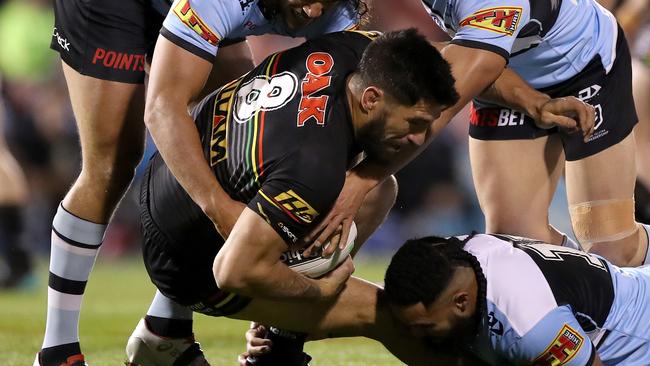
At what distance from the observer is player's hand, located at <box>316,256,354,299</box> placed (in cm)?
428

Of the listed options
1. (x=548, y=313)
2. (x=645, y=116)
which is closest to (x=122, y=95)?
(x=548, y=313)

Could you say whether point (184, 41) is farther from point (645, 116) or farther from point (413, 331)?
point (645, 116)

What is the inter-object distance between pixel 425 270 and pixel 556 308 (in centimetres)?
48

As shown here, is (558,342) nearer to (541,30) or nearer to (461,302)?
(461,302)

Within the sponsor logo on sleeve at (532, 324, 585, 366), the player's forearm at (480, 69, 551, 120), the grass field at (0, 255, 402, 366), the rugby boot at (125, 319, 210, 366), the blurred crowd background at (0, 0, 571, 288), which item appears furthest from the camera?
the blurred crowd background at (0, 0, 571, 288)

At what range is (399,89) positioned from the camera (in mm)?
3875

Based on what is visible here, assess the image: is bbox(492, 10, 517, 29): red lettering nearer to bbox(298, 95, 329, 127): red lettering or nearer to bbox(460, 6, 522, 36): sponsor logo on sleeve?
bbox(460, 6, 522, 36): sponsor logo on sleeve

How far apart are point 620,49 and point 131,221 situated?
377 inches

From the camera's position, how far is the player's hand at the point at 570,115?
187 inches

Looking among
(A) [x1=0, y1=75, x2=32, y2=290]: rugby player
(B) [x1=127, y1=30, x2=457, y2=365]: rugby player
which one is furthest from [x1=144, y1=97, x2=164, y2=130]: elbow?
(A) [x1=0, y1=75, x2=32, y2=290]: rugby player

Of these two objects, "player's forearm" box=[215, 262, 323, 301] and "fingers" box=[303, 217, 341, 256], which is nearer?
"player's forearm" box=[215, 262, 323, 301]

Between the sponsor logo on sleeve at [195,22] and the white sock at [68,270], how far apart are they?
1.08 meters

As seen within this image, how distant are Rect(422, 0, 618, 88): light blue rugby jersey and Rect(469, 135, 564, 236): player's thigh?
0.33m

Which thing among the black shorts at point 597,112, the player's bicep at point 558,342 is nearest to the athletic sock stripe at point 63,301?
the player's bicep at point 558,342
